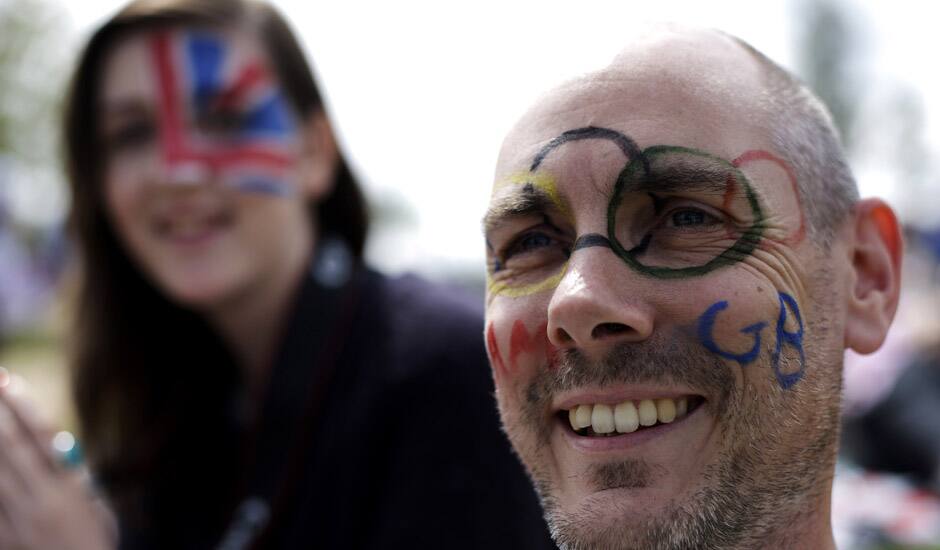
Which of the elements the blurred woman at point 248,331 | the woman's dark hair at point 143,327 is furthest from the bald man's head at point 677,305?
the woman's dark hair at point 143,327

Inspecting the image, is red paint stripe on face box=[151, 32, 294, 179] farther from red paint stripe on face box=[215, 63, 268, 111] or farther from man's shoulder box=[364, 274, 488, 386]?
man's shoulder box=[364, 274, 488, 386]

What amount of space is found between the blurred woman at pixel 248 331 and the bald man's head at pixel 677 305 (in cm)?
83

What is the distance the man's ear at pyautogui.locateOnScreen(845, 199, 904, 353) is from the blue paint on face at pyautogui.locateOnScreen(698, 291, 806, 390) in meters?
0.19

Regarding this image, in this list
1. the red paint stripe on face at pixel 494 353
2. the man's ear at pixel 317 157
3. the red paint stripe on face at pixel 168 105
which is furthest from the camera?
the man's ear at pixel 317 157

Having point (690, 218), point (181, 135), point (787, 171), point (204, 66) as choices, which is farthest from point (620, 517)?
point (204, 66)

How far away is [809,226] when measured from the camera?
1327 millimetres

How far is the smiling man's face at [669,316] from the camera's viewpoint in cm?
122

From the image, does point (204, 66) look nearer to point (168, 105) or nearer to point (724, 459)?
point (168, 105)

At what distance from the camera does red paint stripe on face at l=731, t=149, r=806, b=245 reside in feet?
4.22

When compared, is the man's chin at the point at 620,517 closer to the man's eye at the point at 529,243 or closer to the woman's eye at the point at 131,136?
the man's eye at the point at 529,243

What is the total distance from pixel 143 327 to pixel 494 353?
1.92 metres

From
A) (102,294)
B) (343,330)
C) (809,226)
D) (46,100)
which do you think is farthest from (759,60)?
(46,100)

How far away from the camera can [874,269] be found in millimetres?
1442

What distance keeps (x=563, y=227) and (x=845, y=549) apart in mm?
3405
